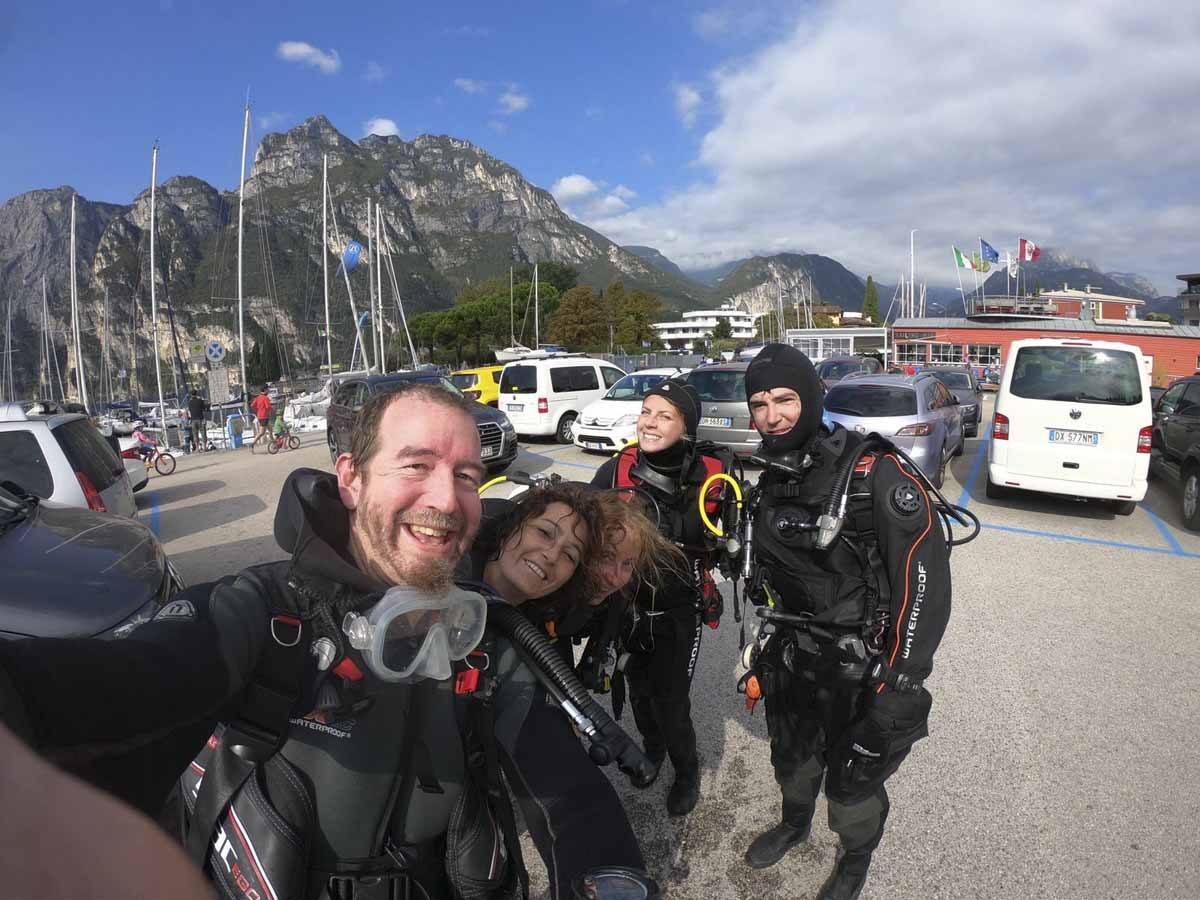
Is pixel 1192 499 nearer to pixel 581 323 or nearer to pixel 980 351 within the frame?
pixel 980 351

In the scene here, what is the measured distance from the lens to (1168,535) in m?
7.48

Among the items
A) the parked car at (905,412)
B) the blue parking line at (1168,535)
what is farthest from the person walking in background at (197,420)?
the blue parking line at (1168,535)

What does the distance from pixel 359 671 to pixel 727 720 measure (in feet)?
10.1

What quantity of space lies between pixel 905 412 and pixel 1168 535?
3203mm

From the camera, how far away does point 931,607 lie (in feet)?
7.42

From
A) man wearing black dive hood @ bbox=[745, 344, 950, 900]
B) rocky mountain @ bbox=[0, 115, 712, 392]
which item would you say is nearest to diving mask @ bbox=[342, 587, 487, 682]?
man wearing black dive hood @ bbox=[745, 344, 950, 900]

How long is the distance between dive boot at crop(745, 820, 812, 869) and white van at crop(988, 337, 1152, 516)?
701 cm

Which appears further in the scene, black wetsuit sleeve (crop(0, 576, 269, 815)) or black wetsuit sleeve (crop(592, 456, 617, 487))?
black wetsuit sleeve (crop(592, 456, 617, 487))

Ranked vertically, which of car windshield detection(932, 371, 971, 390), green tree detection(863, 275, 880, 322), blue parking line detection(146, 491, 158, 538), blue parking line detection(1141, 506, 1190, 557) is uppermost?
green tree detection(863, 275, 880, 322)

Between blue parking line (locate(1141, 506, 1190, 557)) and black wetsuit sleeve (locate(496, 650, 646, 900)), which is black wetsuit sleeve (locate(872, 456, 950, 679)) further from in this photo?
blue parking line (locate(1141, 506, 1190, 557))

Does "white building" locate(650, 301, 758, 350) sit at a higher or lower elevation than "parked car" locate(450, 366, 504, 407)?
higher

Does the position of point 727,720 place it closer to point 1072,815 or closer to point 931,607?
point 1072,815

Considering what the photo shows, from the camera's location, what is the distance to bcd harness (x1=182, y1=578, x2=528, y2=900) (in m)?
1.25

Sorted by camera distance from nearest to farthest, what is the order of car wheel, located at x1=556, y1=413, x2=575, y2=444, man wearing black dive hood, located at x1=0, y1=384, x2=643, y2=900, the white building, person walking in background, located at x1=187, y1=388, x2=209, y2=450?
1. man wearing black dive hood, located at x1=0, y1=384, x2=643, y2=900
2. car wheel, located at x1=556, y1=413, x2=575, y2=444
3. person walking in background, located at x1=187, y1=388, x2=209, y2=450
4. the white building
